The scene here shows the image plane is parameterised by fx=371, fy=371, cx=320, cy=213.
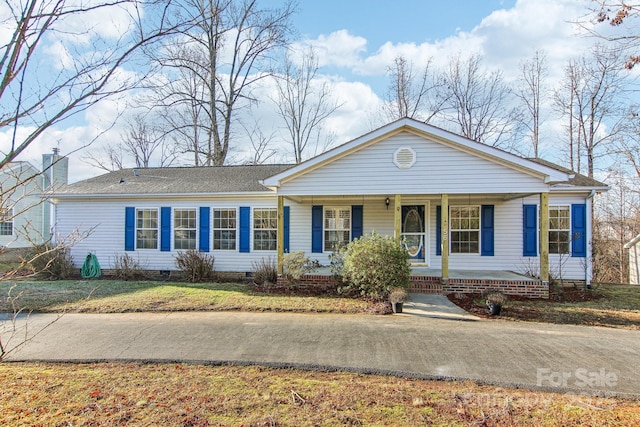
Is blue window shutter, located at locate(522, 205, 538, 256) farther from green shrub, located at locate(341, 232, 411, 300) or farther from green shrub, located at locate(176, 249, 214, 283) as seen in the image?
green shrub, located at locate(176, 249, 214, 283)

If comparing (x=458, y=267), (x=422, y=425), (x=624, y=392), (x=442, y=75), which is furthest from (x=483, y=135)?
(x=422, y=425)

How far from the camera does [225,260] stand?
501 inches

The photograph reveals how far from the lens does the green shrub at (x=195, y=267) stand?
12.1 metres

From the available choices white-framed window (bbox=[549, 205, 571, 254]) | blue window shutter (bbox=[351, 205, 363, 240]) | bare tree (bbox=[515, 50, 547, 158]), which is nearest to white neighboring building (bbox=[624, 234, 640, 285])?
bare tree (bbox=[515, 50, 547, 158])

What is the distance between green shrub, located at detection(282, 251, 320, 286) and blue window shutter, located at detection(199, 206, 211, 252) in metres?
3.64

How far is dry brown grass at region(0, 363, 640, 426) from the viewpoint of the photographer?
11.0 feet

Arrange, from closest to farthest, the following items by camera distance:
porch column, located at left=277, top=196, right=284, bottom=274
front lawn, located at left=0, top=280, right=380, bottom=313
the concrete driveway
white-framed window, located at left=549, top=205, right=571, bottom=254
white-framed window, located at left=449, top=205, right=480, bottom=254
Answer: the concrete driveway, front lawn, located at left=0, top=280, right=380, bottom=313, porch column, located at left=277, top=196, right=284, bottom=274, white-framed window, located at left=549, top=205, right=571, bottom=254, white-framed window, located at left=449, top=205, right=480, bottom=254

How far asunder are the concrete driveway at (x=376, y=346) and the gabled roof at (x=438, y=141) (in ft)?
13.0

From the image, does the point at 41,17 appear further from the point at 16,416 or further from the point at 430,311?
the point at 430,311

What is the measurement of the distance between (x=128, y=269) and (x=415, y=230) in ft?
31.8

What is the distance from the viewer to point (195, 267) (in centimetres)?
1205

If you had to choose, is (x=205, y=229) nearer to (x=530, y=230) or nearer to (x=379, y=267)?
(x=379, y=267)

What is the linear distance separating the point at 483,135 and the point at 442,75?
4.75 metres

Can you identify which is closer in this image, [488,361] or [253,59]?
[488,361]
